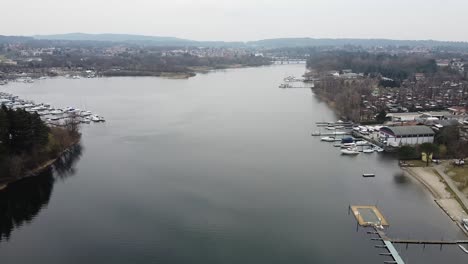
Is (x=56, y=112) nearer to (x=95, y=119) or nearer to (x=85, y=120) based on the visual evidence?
(x=85, y=120)

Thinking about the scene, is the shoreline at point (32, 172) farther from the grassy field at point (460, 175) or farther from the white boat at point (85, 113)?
the grassy field at point (460, 175)

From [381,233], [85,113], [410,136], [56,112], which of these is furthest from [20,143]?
[410,136]

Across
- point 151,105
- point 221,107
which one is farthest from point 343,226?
point 151,105

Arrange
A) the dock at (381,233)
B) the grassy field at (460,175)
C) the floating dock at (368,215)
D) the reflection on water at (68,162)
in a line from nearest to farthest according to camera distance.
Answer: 1. the dock at (381,233)
2. the floating dock at (368,215)
3. the grassy field at (460,175)
4. the reflection on water at (68,162)

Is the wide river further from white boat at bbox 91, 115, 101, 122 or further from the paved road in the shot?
white boat at bbox 91, 115, 101, 122

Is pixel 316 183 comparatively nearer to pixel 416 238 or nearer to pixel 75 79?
pixel 416 238

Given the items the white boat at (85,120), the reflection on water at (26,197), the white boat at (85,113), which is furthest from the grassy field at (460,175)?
the white boat at (85,113)

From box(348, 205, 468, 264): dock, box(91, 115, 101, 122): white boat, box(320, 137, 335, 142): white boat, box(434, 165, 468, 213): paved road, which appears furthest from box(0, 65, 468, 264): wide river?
box(91, 115, 101, 122): white boat
